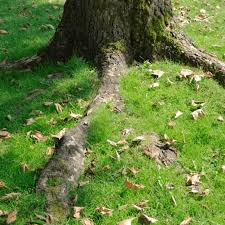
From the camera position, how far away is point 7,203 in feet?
15.6

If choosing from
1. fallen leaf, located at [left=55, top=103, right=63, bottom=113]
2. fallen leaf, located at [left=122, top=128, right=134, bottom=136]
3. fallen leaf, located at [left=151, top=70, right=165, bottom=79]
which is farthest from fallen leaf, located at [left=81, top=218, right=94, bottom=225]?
fallen leaf, located at [left=151, top=70, right=165, bottom=79]

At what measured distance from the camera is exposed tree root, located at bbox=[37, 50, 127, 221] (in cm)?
466

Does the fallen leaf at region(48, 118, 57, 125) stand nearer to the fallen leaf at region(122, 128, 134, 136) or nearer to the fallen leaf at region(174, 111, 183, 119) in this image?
the fallen leaf at region(122, 128, 134, 136)

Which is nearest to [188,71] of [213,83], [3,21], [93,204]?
[213,83]

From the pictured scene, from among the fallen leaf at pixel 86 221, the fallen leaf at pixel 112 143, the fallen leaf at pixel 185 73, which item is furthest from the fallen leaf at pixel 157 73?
the fallen leaf at pixel 86 221

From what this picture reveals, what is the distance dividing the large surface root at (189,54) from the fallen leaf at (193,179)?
2.08 metres

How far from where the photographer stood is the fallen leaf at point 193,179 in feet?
16.5

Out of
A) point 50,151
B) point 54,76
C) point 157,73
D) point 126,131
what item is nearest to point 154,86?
point 157,73

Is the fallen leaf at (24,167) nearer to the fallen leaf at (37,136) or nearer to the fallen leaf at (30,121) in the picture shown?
the fallen leaf at (37,136)

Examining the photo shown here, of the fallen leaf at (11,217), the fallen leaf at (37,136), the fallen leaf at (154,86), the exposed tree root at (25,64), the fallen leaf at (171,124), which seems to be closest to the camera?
the fallen leaf at (11,217)

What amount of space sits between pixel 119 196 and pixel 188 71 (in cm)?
259

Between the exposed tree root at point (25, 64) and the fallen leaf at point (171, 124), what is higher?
the fallen leaf at point (171, 124)

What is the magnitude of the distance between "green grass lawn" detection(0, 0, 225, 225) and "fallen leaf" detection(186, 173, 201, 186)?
0.16 feet

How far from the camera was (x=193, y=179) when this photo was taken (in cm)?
507
